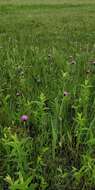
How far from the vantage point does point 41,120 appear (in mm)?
3002

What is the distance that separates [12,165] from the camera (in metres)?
2.69

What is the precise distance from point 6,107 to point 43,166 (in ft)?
2.41

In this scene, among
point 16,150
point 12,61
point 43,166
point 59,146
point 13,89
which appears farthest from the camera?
point 12,61

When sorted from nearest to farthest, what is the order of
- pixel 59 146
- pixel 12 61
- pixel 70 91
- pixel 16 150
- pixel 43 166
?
1. pixel 16 150
2. pixel 43 166
3. pixel 59 146
4. pixel 70 91
5. pixel 12 61

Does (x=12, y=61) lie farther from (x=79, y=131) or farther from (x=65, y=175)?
(x=65, y=175)

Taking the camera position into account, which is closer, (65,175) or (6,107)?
(65,175)

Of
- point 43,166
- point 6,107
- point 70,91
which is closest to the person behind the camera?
point 43,166

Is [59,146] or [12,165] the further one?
[59,146]

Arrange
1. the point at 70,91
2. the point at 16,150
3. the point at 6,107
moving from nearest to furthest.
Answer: the point at 16,150
the point at 6,107
the point at 70,91

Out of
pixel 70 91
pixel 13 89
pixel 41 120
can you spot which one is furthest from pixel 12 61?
pixel 41 120

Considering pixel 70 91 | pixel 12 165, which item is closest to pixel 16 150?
pixel 12 165

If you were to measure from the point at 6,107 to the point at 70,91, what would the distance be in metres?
0.60

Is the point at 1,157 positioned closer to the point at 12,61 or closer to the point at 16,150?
the point at 16,150

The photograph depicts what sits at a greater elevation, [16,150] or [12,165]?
[16,150]
